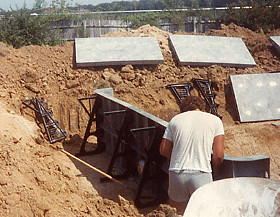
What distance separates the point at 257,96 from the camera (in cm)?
1105

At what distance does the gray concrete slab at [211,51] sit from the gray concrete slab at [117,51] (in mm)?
839

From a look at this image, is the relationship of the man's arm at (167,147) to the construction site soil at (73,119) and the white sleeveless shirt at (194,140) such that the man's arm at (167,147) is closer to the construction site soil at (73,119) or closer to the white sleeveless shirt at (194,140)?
the white sleeveless shirt at (194,140)

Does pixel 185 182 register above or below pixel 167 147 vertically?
below

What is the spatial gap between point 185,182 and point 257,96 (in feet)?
25.0

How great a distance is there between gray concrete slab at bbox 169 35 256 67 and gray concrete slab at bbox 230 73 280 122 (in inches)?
39.2

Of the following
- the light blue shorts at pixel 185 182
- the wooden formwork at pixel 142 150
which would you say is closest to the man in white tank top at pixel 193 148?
the light blue shorts at pixel 185 182

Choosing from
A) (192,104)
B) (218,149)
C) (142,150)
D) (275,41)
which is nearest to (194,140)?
(218,149)

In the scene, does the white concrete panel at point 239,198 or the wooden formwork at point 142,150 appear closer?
the white concrete panel at point 239,198

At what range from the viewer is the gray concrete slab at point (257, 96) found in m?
10.7

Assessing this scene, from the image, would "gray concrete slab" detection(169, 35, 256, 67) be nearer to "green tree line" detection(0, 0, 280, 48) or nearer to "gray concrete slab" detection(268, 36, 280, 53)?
"gray concrete slab" detection(268, 36, 280, 53)

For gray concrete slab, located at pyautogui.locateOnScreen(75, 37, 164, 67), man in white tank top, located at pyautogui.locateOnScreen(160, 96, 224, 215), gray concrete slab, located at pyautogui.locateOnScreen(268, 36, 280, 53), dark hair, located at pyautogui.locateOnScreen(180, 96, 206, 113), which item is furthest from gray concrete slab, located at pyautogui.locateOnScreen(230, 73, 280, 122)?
man in white tank top, located at pyautogui.locateOnScreen(160, 96, 224, 215)

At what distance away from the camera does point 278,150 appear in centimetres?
918

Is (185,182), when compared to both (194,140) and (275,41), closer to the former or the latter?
(194,140)

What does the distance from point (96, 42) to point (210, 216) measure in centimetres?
985
